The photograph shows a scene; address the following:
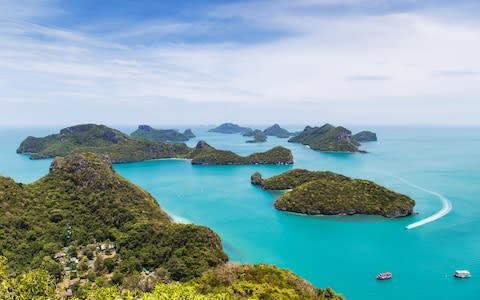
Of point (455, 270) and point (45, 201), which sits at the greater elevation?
point (45, 201)

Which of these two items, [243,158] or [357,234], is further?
[243,158]

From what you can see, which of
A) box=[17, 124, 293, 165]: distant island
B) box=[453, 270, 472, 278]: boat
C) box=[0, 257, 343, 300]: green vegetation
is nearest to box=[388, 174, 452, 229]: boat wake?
box=[453, 270, 472, 278]: boat

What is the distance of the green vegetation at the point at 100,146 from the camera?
461 ft

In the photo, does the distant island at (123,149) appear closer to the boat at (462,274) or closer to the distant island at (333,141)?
the distant island at (333,141)

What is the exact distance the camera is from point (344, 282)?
36.2 meters

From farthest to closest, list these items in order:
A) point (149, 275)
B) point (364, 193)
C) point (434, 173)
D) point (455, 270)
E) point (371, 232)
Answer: point (434, 173) < point (364, 193) < point (371, 232) < point (455, 270) < point (149, 275)

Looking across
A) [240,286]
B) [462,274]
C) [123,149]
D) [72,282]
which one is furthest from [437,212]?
[123,149]

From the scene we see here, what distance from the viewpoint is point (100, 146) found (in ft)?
497

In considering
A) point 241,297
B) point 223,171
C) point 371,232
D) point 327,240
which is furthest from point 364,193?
point 223,171

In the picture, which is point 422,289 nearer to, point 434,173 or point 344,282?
point 344,282

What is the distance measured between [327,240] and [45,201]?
37637 millimetres

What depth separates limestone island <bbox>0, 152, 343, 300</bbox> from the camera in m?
29.2

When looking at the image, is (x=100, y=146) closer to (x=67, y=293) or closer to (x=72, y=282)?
(x=72, y=282)

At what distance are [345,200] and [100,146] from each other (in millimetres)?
118611
